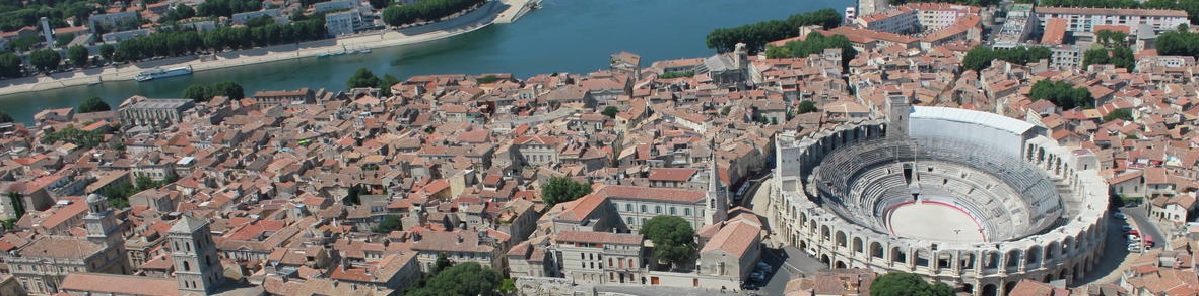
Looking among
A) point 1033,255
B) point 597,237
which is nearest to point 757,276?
point 597,237

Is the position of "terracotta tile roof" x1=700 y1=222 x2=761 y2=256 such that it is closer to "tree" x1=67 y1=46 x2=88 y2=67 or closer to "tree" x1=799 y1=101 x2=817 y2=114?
"tree" x1=799 y1=101 x2=817 y2=114

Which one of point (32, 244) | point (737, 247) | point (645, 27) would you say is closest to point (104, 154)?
point (32, 244)

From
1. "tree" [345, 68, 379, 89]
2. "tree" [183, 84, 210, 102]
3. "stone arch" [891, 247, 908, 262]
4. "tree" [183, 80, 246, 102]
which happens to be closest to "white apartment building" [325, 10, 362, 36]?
"tree" [345, 68, 379, 89]

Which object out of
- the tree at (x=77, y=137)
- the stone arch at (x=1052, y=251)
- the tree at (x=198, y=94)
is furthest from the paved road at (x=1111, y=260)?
the tree at (x=198, y=94)

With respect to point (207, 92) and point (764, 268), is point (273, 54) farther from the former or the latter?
point (764, 268)

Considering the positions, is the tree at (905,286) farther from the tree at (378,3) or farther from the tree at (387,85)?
the tree at (378,3)
